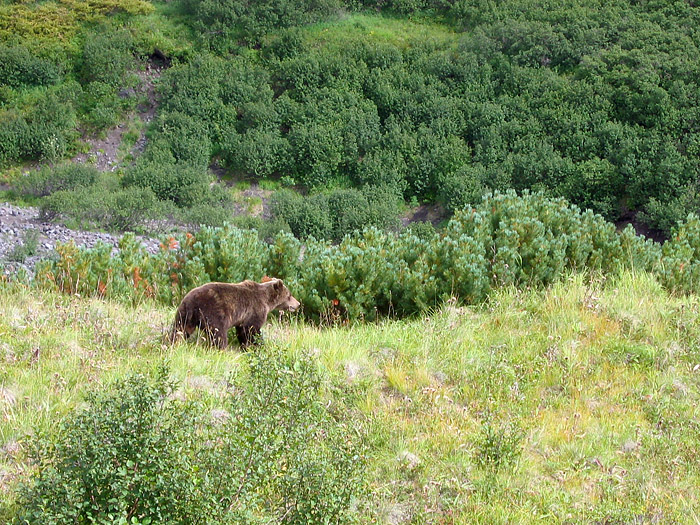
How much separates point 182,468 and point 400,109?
2984 centimetres

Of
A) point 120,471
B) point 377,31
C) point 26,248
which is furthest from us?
point 377,31

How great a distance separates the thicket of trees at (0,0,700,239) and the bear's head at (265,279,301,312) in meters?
17.6

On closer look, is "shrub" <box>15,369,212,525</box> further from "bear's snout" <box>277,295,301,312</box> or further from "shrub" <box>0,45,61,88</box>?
"shrub" <box>0,45,61,88</box>

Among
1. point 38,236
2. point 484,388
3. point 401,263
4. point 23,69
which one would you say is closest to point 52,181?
point 38,236

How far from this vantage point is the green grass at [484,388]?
398 centimetres

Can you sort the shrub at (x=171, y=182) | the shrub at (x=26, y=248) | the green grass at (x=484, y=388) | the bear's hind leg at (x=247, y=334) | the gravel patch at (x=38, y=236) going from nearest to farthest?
1. the green grass at (x=484, y=388)
2. the bear's hind leg at (x=247, y=334)
3. the shrub at (x=26, y=248)
4. the gravel patch at (x=38, y=236)
5. the shrub at (x=171, y=182)

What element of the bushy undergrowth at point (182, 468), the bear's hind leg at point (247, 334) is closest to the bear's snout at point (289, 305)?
the bear's hind leg at point (247, 334)

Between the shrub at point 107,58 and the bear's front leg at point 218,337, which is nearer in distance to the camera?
the bear's front leg at point 218,337

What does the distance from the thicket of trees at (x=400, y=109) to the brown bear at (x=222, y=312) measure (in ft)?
59.4

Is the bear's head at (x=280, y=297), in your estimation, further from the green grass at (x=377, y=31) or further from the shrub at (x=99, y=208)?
the green grass at (x=377, y=31)

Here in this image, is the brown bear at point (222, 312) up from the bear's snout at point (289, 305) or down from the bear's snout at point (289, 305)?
up

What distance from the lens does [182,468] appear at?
309 cm

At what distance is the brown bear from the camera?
5.44 meters

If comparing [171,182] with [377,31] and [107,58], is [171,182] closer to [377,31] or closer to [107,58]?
[107,58]
